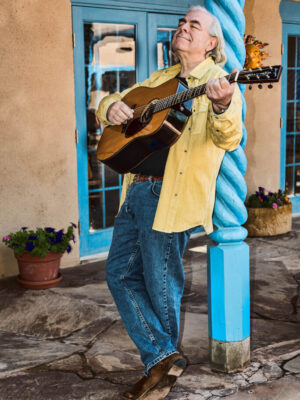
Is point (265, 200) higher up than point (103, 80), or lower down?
lower down

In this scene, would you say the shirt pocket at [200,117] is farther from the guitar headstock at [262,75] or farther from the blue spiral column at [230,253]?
the guitar headstock at [262,75]

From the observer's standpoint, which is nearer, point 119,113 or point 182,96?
point 182,96

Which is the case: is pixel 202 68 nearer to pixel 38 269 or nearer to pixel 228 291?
pixel 228 291

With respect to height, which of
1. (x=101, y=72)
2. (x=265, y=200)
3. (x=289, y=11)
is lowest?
(x=265, y=200)

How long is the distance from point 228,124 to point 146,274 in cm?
89

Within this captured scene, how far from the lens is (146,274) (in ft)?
9.92

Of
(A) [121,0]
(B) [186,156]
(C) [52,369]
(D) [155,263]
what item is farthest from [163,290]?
(A) [121,0]

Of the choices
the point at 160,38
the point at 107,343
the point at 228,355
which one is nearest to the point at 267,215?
the point at 160,38

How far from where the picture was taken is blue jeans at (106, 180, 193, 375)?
299 centimetres

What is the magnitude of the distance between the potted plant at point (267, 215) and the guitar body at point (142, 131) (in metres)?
4.04

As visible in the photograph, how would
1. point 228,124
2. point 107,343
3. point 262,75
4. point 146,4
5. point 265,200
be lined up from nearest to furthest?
point 262,75
point 228,124
point 107,343
point 146,4
point 265,200

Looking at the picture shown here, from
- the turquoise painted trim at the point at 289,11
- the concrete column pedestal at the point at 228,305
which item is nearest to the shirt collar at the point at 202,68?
the concrete column pedestal at the point at 228,305

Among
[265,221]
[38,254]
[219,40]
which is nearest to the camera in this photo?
[219,40]

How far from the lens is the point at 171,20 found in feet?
21.4
